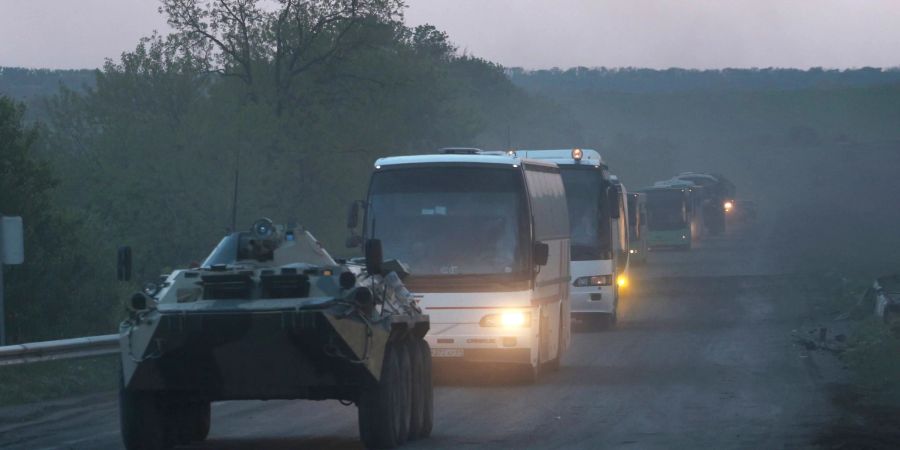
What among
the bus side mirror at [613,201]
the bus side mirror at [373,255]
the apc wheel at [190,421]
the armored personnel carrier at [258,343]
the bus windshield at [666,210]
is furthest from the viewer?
the bus windshield at [666,210]

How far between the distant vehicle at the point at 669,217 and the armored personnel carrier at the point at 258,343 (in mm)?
58385

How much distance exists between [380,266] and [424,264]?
6687 millimetres

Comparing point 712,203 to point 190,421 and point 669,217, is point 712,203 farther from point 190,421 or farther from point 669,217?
point 190,421

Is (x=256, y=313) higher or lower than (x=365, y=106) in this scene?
lower

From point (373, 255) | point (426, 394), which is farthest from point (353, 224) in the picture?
point (373, 255)

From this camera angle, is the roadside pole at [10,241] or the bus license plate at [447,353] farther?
Answer: the roadside pole at [10,241]

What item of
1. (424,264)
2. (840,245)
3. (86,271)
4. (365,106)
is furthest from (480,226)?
(840,245)

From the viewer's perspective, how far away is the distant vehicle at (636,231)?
41.9 meters

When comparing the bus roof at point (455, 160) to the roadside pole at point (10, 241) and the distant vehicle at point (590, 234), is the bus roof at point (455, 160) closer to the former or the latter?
the roadside pole at point (10, 241)

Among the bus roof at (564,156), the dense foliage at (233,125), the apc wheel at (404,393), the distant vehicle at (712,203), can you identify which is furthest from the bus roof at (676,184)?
the apc wheel at (404,393)

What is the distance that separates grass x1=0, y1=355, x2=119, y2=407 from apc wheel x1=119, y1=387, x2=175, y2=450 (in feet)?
18.4

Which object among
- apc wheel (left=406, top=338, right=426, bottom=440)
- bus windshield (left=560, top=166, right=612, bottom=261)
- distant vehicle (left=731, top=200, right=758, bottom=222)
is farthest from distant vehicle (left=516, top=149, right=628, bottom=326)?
distant vehicle (left=731, top=200, right=758, bottom=222)

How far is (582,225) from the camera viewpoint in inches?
1118

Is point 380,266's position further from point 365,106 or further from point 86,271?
point 365,106
